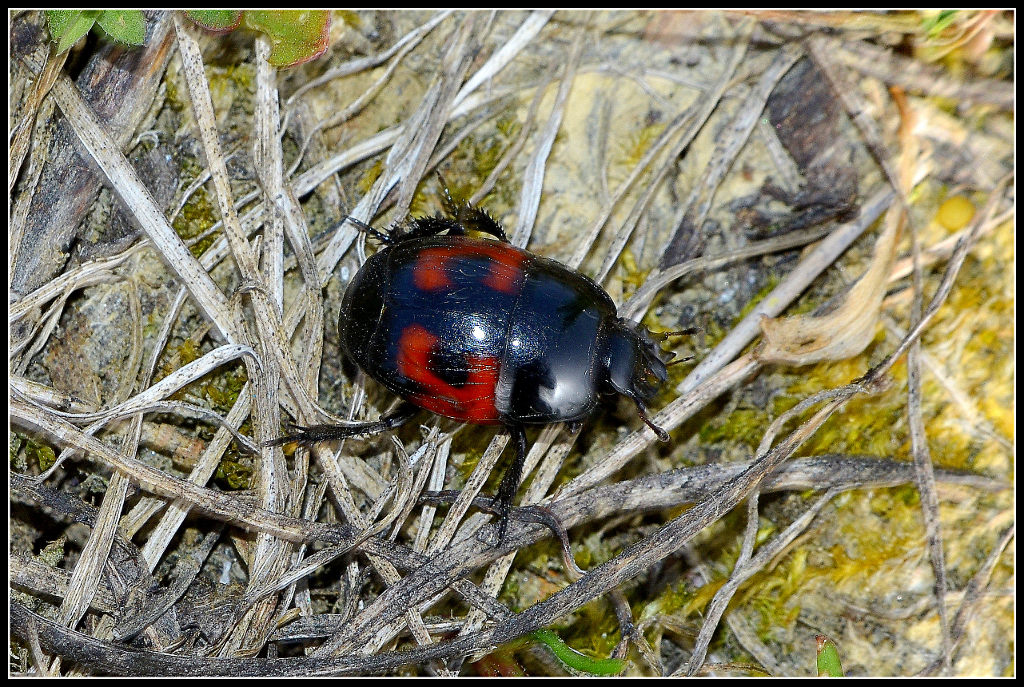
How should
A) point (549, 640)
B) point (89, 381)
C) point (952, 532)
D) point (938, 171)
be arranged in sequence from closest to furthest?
point (549, 640) < point (89, 381) < point (952, 532) < point (938, 171)

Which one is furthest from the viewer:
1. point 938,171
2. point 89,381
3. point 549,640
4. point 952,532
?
point 938,171

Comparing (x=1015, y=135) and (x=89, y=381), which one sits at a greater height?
(x=1015, y=135)

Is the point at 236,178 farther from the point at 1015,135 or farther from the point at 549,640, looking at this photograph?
the point at 1015,135

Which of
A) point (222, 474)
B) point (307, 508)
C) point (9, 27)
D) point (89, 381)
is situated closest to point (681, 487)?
point (307, 508)

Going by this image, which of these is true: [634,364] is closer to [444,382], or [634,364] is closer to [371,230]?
[444,382]

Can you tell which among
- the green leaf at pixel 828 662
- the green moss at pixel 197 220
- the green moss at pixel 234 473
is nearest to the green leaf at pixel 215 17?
the green moss at pixel 197 220

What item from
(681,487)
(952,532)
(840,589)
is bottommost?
(840,589)

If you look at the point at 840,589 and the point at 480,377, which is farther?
the point at 840,589

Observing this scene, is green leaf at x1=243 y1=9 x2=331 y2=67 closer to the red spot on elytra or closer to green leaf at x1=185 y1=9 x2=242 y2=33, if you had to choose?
green leaf at x1=185 y1=9 x2=242 y2=33
